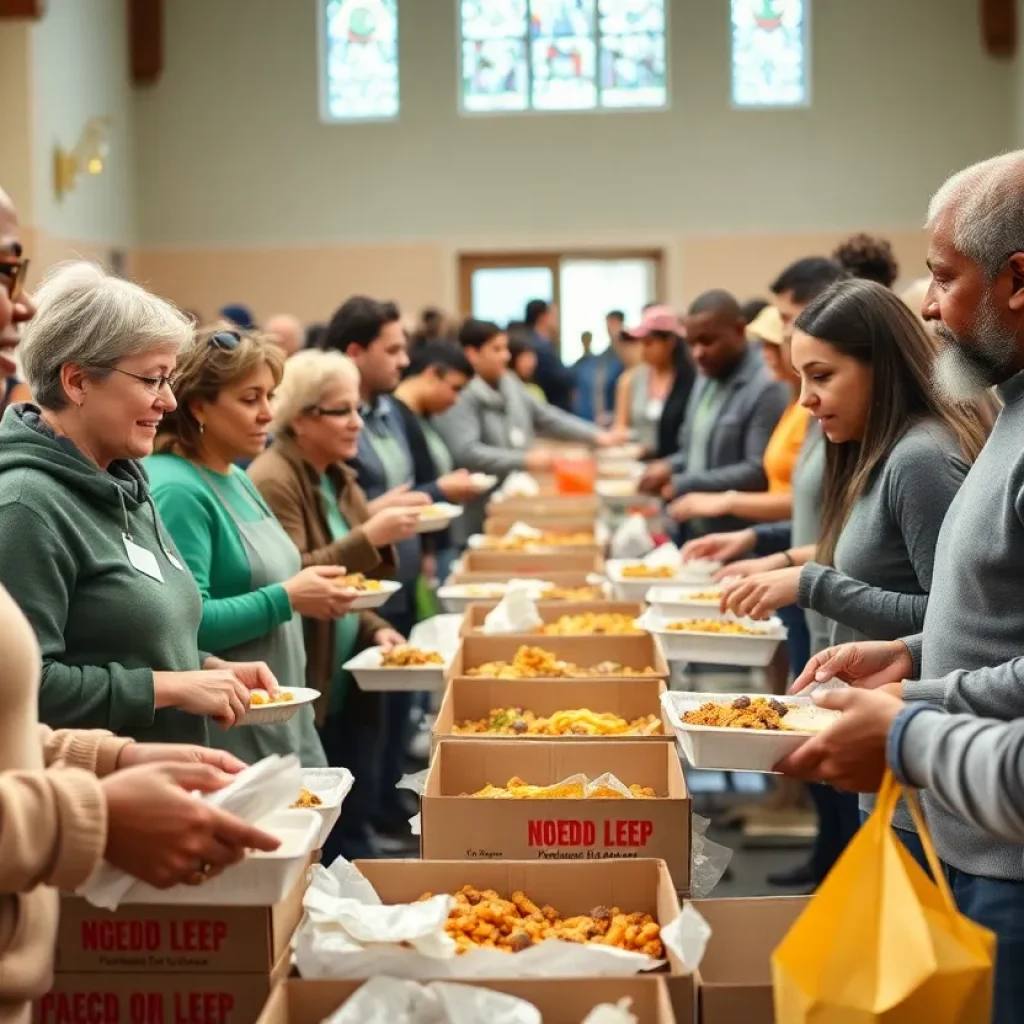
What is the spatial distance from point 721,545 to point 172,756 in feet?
8.22

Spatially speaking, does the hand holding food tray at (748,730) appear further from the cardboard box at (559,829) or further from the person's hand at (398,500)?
the person's hand at (398,500)

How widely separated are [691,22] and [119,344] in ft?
43.6

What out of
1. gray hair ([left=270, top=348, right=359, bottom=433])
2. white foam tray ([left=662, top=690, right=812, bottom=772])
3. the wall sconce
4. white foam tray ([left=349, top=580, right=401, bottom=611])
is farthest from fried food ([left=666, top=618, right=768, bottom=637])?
the wall sconce

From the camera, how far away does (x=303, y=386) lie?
140 inches

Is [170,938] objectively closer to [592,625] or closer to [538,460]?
[592,625]

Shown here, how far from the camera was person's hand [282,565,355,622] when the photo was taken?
293 centimetres

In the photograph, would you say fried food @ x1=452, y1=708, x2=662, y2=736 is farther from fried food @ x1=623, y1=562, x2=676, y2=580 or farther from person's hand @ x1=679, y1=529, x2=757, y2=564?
fried food @ x1=623, y1=562, x2=676, y2=580

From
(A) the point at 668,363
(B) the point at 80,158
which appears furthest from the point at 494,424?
(B) the point at 80,158

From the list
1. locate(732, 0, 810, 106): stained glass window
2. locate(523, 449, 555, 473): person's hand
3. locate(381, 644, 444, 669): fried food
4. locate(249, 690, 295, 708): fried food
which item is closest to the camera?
locate(249, 690, 295, 708): fried food

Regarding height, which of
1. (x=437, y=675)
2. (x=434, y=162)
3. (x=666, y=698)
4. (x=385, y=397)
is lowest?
(x=437, y=675)

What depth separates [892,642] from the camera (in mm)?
2230

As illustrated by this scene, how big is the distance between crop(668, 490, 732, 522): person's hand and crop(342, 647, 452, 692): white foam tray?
125 cm

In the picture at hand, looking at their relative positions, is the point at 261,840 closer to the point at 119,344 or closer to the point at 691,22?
the point at 119,344

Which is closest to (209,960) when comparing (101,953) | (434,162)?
(101,953)
